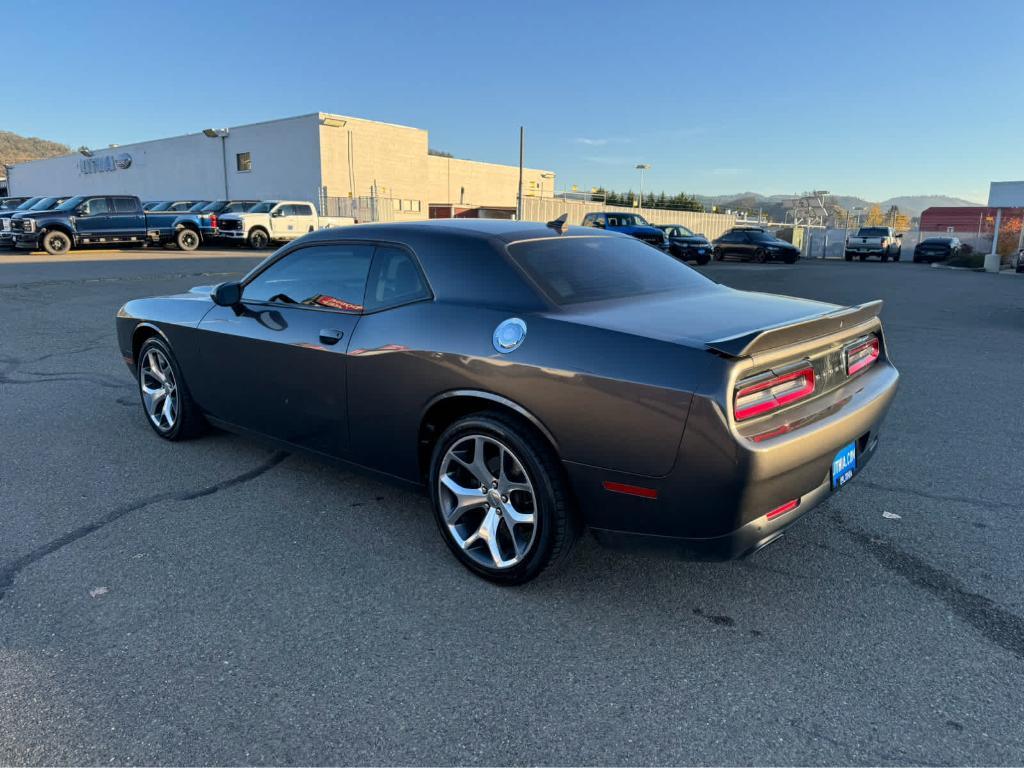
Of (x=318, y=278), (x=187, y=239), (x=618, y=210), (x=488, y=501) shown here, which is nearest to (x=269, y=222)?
(x=187, y=239)

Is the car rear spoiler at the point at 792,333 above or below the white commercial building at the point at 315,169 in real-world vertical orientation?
below

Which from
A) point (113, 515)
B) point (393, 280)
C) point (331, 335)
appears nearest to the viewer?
point (393, 280)

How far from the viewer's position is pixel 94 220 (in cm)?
2230

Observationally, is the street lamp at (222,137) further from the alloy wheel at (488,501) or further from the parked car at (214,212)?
the alloy wheel at (488,501)

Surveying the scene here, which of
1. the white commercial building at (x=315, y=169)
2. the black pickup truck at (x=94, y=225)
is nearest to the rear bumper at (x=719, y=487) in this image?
the black pickup truck at (x=94, y=225)

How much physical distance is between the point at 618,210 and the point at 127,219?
83.6 ft

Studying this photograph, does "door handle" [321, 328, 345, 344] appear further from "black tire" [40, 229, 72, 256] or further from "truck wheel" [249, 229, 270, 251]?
"truck wheel" [249, 229, 270, 251]

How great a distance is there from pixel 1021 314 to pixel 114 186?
2111 inches

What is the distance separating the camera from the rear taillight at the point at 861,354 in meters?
3.18

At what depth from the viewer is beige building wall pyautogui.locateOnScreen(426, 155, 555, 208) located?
44.2 metres

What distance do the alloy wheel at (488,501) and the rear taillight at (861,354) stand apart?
1552 mm

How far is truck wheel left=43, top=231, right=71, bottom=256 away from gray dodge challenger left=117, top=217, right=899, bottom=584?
2138 cm

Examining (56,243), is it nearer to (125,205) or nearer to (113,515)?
(125,205)

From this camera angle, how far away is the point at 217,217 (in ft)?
84.3
